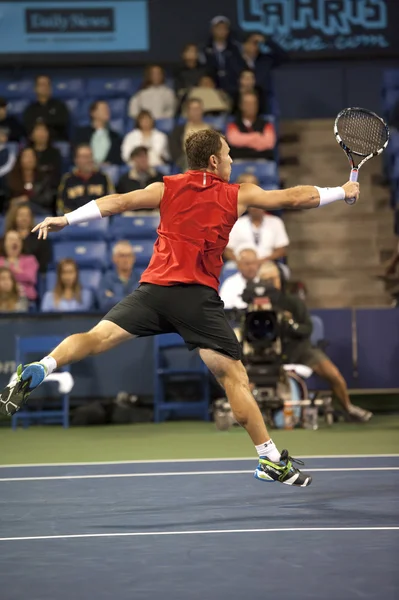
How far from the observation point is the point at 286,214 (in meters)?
16.3

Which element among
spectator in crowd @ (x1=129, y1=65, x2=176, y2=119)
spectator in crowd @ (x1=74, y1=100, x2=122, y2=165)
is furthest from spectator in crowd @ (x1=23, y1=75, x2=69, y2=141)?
spectator in crowd @ (x1=129, y1=65, x2=176, y2=119)

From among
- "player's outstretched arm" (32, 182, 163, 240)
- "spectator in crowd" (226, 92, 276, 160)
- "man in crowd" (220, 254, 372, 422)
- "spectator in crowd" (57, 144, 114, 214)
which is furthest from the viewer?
"spectator in crowd" (226, 92, 276, 160)

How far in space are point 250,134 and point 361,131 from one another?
798 centimetres

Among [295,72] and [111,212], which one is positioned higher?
[295,72]

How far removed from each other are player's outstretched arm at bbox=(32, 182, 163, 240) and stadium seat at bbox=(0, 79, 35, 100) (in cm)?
1079

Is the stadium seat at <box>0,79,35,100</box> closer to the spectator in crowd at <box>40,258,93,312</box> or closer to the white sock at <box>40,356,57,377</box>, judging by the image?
the spectator in crowd at <box>40,258,93,312</box>

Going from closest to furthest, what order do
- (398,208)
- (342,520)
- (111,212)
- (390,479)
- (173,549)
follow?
(173,549)
(342,520)
(111,212)
(390,479)
(398,208)

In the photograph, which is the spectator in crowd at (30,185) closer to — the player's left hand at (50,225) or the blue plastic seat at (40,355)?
the blue plastic seat at (40,355)

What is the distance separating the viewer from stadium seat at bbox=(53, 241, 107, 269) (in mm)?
14055

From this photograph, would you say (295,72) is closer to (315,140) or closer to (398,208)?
(315,140)

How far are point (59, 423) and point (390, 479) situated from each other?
Result: 18.8 feet

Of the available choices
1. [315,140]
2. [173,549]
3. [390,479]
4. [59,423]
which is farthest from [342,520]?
[315,140]

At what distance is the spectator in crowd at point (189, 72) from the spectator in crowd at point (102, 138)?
114 cm

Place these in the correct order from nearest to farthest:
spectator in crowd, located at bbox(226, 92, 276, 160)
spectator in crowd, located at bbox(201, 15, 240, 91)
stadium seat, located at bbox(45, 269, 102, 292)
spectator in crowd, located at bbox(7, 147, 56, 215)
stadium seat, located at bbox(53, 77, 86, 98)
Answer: stadium seat, located at bbox(45, 269, 102, 292)
spectator in crowd, located at bbox(7, 147, 56, 215)
spectator in crowd, located at bbox(226, 92, 276, 160)
spectator in crowd, located at bbox(201, 15, 240, 91)
stadium seat, located at bbox(53, 77, 86, 98)
